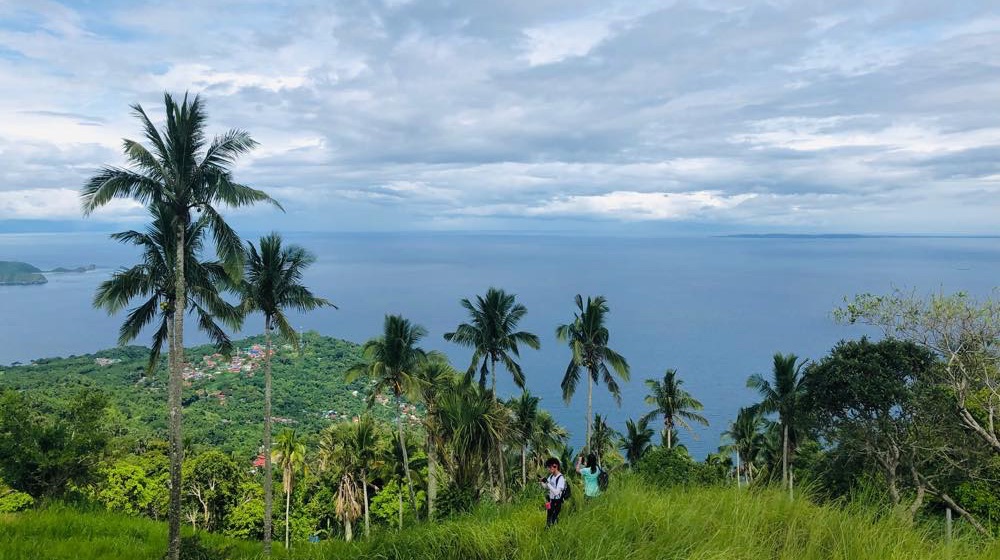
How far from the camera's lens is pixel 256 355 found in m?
106

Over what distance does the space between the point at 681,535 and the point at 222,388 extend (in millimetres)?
90788

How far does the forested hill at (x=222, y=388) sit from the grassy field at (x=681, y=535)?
50.1 metres

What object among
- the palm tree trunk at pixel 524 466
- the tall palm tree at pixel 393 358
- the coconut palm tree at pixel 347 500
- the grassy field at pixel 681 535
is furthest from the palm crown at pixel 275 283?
the palm tree trunk at pixel 524 466

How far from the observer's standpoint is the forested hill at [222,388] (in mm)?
65938

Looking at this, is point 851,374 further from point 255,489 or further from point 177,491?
point 255,489

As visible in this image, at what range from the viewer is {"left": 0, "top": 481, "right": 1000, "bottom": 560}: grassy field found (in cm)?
669

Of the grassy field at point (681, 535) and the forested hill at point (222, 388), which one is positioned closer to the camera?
the grassy field at point (681, 535)

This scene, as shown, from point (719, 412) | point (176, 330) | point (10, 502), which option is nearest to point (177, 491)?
point (176, 330)

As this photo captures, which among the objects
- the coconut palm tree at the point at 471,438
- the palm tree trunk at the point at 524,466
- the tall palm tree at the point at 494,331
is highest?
the tall palm tree at the point at 494,331

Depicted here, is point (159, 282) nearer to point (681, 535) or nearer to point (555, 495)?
point (555, 495)

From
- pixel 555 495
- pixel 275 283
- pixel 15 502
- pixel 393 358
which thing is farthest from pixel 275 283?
pixel 555 495

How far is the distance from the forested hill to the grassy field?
50137 millimetres

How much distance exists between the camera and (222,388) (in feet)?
281

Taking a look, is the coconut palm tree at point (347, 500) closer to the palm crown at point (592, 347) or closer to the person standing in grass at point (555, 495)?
the palm crown at point (592, 347)
